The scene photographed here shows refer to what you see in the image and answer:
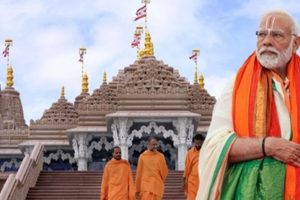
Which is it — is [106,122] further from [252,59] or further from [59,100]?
[252,59]

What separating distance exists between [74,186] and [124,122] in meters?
11.0

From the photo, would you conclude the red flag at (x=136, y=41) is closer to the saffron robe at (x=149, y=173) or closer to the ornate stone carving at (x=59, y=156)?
the ornate stone carving at (x=59, y=156)

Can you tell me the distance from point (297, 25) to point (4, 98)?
4048 cm

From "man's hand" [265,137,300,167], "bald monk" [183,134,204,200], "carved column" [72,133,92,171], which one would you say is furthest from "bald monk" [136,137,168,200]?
"carved column" [72,133,92,171]

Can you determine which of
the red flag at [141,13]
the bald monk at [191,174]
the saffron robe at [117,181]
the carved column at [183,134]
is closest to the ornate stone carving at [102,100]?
the carved column at [183,134]

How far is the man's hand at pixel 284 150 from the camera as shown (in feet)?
11.8

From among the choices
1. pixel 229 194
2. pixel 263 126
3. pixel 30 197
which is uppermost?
pixel 263 126

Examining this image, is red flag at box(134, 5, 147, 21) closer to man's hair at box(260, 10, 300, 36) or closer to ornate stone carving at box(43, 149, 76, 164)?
ornate stone carving at box(43, 149, 76, 164)

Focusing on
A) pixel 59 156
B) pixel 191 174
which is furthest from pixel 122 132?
pixel 191 174

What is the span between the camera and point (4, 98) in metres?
43.7

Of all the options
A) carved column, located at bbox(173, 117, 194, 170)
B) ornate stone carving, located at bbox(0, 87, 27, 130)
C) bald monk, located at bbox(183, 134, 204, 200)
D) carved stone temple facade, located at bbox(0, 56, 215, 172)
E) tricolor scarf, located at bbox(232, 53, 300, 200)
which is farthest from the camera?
ornate stone carving, located at bbox(0, 87, 27, 130)

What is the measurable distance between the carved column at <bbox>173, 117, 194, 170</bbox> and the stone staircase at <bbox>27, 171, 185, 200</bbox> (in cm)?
902

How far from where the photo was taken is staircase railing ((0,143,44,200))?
15.6m

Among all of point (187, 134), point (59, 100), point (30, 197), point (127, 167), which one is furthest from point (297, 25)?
point (59, 100)
